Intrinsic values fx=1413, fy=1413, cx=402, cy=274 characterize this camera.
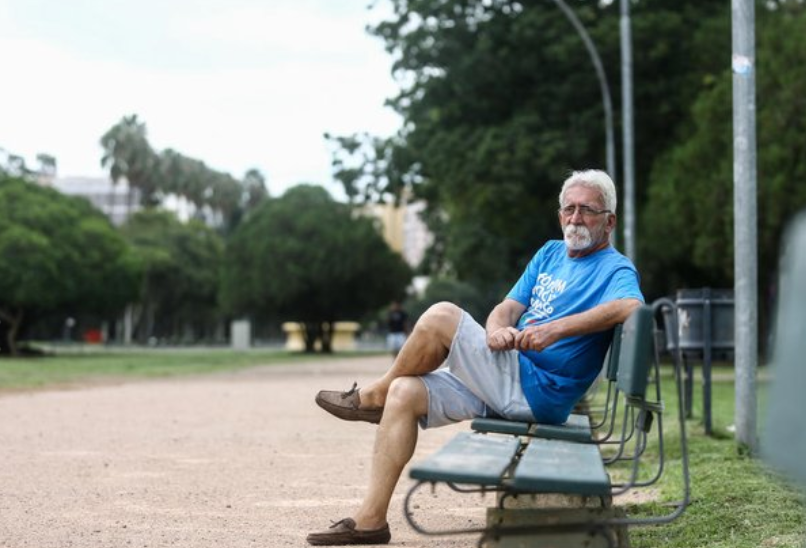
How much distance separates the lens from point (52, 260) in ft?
165

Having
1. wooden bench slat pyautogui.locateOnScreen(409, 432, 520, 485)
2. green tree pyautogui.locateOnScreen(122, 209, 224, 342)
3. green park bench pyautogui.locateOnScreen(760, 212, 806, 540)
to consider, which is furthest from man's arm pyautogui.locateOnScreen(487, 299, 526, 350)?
green tree pyautogui.locateOnScreen(122, 209, 224, 342)

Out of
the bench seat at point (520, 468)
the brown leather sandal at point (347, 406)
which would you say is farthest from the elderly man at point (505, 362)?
the bench seat at point (520, 468)

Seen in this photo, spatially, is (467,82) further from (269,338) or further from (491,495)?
(269,338)

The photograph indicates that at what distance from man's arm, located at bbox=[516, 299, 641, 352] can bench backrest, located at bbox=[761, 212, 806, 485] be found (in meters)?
2.80

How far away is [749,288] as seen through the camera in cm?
1044

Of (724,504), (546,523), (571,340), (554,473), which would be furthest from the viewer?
(724,504)

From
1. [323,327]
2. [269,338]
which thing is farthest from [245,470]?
[269,338]

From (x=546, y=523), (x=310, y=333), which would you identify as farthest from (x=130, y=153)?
(x=546, y=523)

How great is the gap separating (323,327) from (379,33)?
3140 cm

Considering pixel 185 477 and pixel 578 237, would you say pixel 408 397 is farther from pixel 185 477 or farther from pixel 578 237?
pixel 185 477

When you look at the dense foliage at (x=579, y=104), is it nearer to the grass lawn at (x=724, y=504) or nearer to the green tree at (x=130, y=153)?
the grass lawn at (x=724, y=504)

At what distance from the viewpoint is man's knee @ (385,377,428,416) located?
6160mm

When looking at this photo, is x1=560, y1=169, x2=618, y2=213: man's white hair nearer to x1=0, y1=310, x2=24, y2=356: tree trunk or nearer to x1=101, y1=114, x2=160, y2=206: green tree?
x1=0, y1=310, x2=24, y2=356: tree trunk

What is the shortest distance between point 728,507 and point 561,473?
319cm
